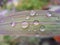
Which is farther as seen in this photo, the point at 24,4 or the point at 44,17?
the point at 24,4

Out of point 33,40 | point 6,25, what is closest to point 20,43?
point 33,40

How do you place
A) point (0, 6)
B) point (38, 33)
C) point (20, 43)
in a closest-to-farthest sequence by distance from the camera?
point (38, 33), point (20, 43), point (0, 6)

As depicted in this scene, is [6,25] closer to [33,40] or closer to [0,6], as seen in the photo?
[33,40]

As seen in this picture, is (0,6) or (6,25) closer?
(6,25)

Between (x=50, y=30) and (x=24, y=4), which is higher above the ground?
(x=50, y=30)

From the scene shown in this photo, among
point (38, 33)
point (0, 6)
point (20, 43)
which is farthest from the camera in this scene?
point (0, 6)

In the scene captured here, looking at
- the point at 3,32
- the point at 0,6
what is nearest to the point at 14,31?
the point at 3,32

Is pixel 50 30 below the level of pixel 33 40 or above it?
above

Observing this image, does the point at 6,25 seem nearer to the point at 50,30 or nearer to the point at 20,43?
the point at 50,30
